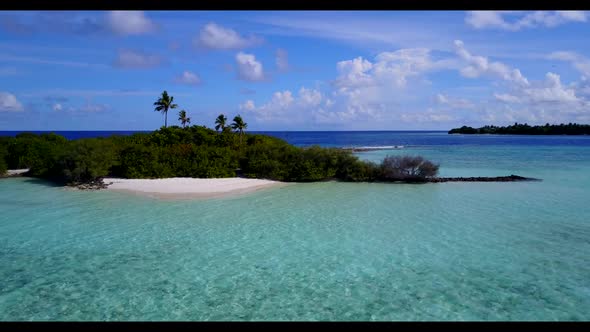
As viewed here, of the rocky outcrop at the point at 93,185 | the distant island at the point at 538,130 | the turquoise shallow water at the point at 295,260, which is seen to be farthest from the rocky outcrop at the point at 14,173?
the distant island at the point at 538,130

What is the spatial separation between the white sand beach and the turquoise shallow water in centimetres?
273

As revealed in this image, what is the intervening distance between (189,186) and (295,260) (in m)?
15.9

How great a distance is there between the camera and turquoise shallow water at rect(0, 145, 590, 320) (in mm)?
8664

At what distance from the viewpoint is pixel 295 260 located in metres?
11.5

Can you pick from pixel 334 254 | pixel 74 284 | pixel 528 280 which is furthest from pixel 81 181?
pixel 528 280

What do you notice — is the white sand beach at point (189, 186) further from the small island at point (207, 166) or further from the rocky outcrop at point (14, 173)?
the rocky outcrop at point (14, 173)

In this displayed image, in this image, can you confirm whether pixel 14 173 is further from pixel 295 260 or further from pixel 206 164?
pixel 295 260

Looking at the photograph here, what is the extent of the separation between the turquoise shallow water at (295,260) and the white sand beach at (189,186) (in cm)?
273

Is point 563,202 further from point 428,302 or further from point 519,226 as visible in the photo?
point 428,302

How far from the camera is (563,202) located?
20484 millimetres

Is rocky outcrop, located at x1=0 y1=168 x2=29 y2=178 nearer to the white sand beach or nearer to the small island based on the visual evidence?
the small island
